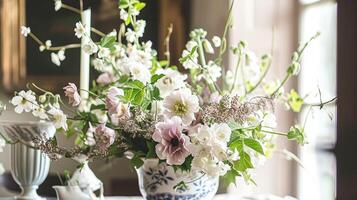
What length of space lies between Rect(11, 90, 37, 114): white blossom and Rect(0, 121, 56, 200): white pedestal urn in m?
0.15

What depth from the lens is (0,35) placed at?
2.74 metres

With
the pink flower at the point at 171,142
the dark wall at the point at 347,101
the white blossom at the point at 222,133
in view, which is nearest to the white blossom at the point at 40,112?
the pink flower at the point at 171,142

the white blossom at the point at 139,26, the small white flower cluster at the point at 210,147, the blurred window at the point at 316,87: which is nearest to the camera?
the small white flower cluster at the point at 210,147

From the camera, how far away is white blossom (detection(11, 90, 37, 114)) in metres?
1.19

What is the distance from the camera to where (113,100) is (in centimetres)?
115

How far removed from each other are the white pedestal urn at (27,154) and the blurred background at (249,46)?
343mm

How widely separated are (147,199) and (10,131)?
1.13 feet

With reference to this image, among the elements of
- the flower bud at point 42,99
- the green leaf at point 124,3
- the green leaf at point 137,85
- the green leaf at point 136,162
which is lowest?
the green leaf at point 136,162

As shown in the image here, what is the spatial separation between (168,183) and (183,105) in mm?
201

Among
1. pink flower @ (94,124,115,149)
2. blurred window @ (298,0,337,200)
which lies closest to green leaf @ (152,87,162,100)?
pink flower @ (94,124,115,149)

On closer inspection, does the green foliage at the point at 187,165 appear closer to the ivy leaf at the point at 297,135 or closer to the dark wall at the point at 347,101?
the ivy leaf at the point at 297,135

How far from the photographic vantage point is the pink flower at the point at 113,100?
1.15 m

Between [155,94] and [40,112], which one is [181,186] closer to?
[155,94]

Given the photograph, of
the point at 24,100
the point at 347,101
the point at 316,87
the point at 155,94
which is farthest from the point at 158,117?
the point at 316,87
